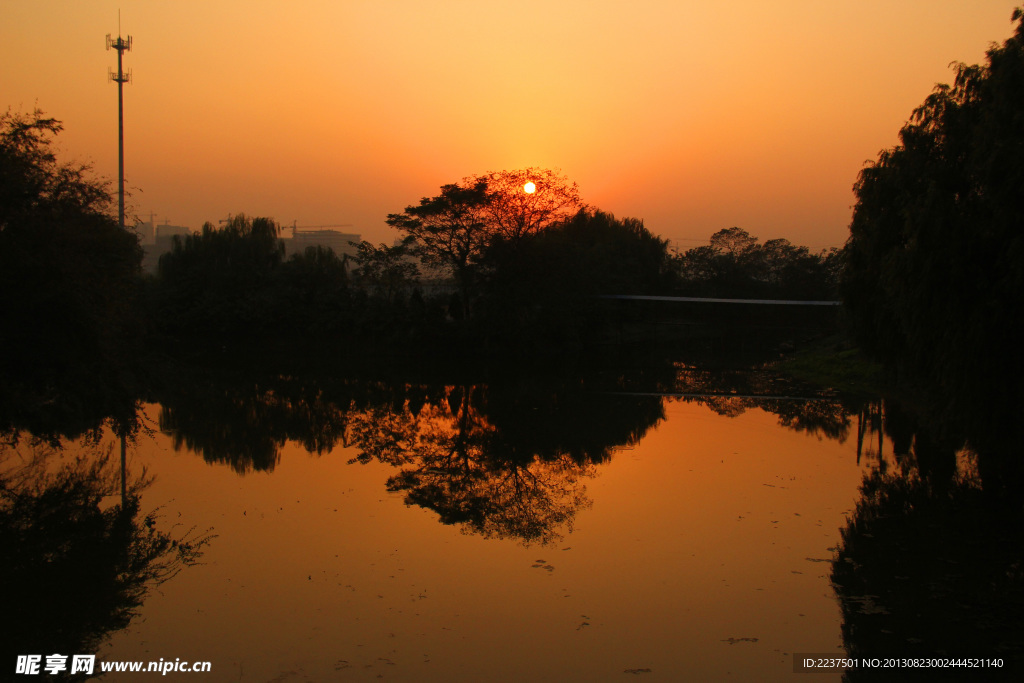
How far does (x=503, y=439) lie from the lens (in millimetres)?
14039

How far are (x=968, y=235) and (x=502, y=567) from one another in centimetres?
645

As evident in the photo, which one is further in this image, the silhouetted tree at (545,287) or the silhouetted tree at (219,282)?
the silhouetted tree at (219,282)

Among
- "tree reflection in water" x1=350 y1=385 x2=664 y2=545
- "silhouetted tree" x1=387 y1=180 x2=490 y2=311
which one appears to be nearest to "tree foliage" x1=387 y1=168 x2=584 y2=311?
"silhouetted tree" x1=387 y1=180 x2=490 y2=311

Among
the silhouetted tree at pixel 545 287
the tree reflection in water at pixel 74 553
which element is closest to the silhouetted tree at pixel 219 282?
the silhouetted tree at pixel 545 287

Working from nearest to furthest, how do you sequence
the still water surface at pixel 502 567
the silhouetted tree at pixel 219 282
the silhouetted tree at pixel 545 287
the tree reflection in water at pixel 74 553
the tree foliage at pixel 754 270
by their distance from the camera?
the still water surface at pixel 502 567 < the tree reflection in water at pixel 74 553 < the silhouetted tree at pixel 545 287 < the silhouetted tree at pixel 219 282 < the tree foliage at pixel 754 270

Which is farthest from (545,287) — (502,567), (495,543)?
(502,567)

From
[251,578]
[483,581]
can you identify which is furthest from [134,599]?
[483,581]

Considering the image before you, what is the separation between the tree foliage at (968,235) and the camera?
26.2 ft

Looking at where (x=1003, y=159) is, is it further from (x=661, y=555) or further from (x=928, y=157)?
(x=661, y=555)

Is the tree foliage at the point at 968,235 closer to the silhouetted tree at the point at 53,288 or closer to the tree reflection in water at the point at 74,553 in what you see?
the tree reflection in water at the point at 74,553

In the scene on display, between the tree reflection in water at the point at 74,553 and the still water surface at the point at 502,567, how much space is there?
10.3 inches

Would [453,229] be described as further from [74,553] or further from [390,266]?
[74,553]

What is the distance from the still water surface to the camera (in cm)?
545

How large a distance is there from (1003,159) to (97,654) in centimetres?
968
